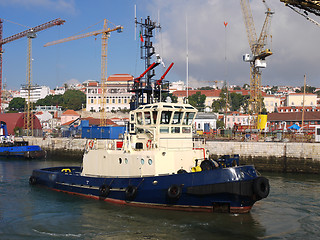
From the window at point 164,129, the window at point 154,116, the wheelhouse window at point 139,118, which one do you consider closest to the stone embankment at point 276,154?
the window at point 164,129

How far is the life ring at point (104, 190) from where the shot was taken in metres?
17.9

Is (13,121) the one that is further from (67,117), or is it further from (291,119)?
(291,119)

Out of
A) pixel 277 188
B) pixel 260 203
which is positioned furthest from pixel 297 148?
pixel 260 203

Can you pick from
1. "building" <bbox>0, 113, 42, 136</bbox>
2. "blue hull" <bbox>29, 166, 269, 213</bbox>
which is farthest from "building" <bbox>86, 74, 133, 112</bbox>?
"blue hull" <bbox>29, 166, 269, 213</bbox>

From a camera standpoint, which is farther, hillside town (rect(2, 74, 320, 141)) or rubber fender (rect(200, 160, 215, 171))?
hillside town (rect(2, 74, 320, 141))

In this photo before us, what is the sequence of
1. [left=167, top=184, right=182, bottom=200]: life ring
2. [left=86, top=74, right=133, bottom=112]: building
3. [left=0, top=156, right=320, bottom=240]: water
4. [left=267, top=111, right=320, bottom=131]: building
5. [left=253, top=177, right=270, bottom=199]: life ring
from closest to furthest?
[left=0, top=156, right=320, bottom=240]: water → [left=253, top=177, right=270, bottom=199]: life ring → [left=167, top=184, right=182, bottom=200]: life ring → [left=267, top=111, right=320, bottom=131]: building → [left=86, top=74, right=133, bottom=112]: building

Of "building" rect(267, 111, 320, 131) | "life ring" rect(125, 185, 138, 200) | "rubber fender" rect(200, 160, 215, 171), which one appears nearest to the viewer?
"rubber fender" rect(200, 160, 215, 171)

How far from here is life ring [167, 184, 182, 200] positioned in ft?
50.4

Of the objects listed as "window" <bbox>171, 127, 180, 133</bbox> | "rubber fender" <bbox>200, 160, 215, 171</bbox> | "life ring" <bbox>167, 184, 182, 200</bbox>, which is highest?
"window" <bbox>171, 127, 180, 133</bbox>

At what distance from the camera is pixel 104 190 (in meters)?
18.0

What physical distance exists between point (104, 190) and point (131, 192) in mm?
1953

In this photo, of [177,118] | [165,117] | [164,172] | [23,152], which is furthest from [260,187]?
[23,152]

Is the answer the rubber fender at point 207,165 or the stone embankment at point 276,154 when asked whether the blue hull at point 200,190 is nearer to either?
the rubber fender at point 207,165

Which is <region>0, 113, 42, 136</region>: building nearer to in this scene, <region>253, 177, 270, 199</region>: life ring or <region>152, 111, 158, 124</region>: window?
<region>152, 111, 158, 124</region>: window
